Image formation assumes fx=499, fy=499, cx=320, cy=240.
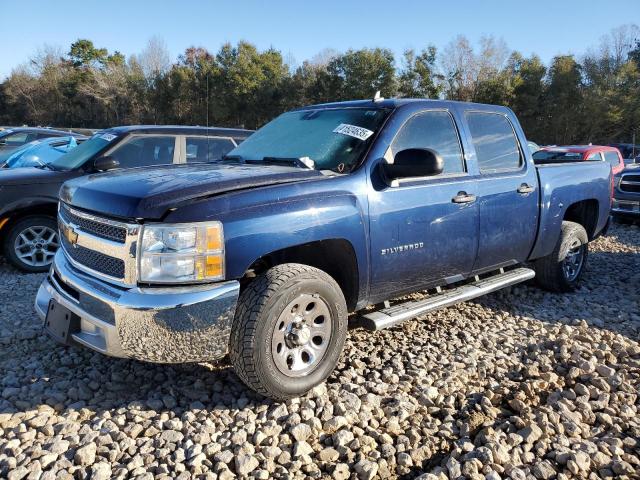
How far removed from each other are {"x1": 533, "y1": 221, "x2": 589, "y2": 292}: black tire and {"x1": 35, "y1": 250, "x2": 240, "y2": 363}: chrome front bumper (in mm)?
3770

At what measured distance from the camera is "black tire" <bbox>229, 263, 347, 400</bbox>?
9.12ft

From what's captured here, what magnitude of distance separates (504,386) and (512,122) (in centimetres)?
265

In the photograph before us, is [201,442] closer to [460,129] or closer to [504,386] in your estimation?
[504,386]

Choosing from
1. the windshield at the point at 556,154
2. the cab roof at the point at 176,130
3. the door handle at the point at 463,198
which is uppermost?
the cab roof at the point at 176,130

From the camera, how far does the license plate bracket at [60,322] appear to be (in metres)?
2.88

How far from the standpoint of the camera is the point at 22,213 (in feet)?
19.4

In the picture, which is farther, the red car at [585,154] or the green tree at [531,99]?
the green tree at [531,99]

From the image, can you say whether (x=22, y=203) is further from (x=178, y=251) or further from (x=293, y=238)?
(x=293, y=238)

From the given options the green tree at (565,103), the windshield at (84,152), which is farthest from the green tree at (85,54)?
the windshield at (84,152)

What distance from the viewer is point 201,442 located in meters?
2.66

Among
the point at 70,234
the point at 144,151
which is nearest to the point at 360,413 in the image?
the point at 70,234

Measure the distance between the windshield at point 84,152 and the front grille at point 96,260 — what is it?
3348 millimetres

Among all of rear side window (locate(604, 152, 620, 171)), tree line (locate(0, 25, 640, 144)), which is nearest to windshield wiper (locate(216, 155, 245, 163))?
rear side window (locate(604, 152, 620, 171))

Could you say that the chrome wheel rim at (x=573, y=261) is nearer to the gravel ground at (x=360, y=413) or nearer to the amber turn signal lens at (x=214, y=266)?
the gravel ground at (x=360, y=413)
